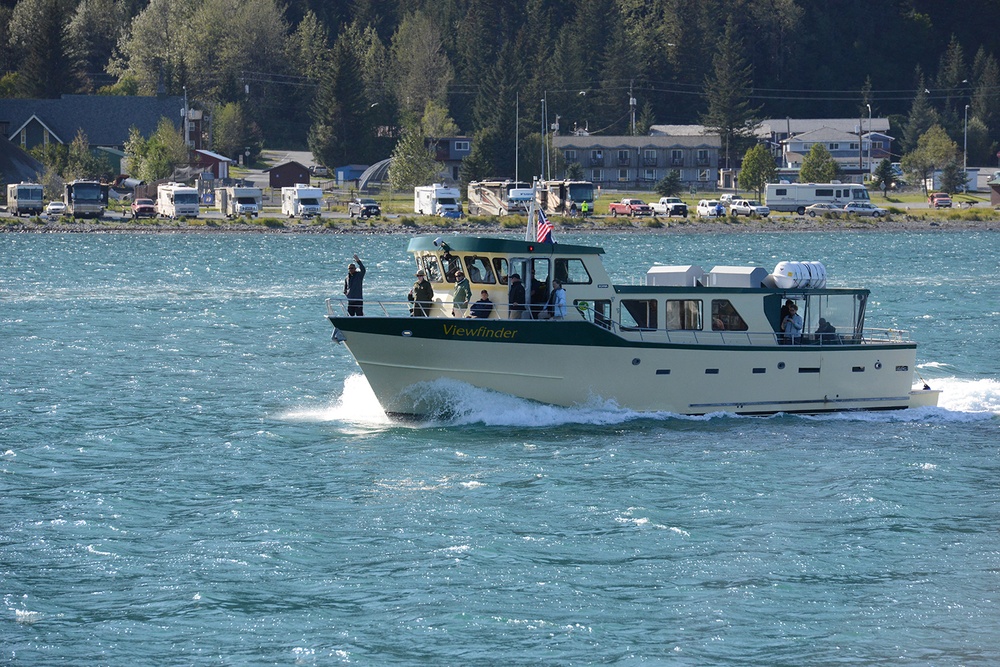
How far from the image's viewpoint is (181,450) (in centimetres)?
3178

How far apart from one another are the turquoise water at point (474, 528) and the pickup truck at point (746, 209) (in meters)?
91.1

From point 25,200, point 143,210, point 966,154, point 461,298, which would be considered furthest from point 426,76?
point 461,298

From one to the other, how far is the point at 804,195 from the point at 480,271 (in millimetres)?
111889

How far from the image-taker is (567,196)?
136 m

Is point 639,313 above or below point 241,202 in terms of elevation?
below

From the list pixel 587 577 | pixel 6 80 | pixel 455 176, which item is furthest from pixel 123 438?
pixel 6 80

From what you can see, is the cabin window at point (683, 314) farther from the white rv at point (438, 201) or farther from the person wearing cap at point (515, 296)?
the white rv at point (438, 201)

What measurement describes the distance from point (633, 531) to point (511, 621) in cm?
479

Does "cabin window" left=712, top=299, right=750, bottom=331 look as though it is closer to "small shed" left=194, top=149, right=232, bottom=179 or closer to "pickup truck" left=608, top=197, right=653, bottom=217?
"pickup truck" left=608, top=197, right=653, bottom=217

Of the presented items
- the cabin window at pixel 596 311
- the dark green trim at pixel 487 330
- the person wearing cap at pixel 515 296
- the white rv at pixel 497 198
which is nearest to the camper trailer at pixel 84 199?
the white rv at pixel 497 198

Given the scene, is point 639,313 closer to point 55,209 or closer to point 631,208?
point 631,208

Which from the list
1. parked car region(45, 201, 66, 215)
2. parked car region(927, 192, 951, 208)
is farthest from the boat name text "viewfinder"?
parked car region(927, 192, 951, 208)

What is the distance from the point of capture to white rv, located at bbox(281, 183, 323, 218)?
129 m

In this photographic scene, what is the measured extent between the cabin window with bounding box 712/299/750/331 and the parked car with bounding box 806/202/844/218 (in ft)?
348
